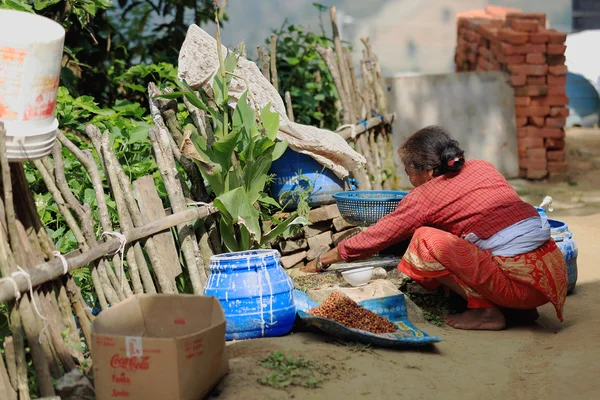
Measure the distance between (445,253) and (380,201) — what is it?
1046 mm

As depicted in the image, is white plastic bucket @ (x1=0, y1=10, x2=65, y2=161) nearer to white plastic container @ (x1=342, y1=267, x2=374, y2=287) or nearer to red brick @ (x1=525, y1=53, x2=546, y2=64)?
white plastic container @ (x1=342, y1=267, x2=374, y2=287)

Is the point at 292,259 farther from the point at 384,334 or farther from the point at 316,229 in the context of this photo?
the point at 384,334

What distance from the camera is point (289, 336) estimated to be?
390 cm

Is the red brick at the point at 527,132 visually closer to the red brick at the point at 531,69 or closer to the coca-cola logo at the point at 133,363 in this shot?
the red brick at the point at 531,69

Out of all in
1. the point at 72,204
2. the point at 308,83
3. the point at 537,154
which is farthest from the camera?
Result: the point at 537,154

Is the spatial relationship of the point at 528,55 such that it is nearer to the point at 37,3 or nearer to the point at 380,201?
the point at 380,201

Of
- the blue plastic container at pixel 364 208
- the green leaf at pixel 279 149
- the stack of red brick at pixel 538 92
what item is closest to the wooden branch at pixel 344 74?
the blue plastic container at pixel 364 208

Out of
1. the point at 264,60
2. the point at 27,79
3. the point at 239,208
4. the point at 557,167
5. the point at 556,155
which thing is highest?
the point at 27,79

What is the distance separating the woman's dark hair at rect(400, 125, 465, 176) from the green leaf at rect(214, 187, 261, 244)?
94cm

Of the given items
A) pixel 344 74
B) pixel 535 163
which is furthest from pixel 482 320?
pixel 535 163

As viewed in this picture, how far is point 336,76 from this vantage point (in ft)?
23.1

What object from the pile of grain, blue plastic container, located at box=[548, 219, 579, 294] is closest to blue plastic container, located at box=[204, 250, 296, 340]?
the pile of grain

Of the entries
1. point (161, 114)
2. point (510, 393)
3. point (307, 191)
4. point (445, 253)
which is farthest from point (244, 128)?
point (510, 393)

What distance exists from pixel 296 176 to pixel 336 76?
6.26ft
